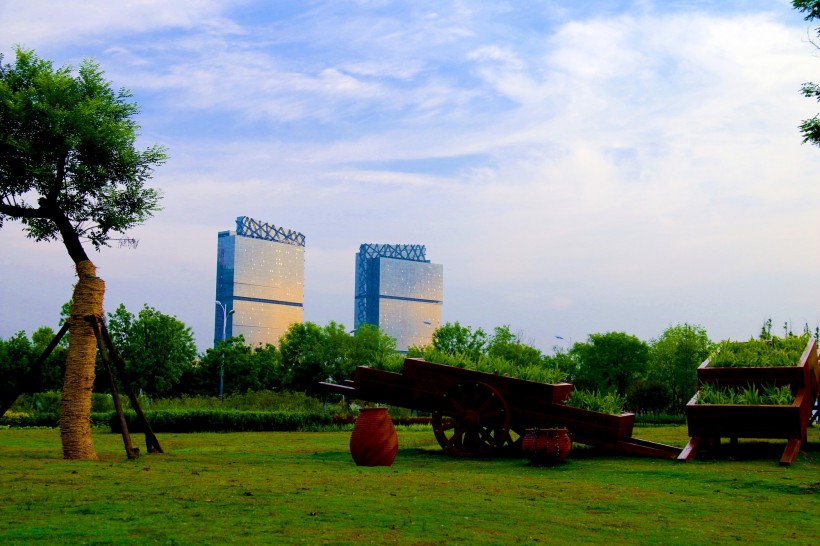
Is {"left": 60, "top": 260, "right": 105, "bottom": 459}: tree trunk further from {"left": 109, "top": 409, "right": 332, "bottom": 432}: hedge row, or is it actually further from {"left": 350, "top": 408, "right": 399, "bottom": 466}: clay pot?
{"left": 109, "top": 409, "right": 332, "bottom": 432}: hedge row

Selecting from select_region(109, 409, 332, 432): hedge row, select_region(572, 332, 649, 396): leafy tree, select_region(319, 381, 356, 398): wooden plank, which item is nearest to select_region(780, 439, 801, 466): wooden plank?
select_region(319, 381, 356, 398): wooden plank

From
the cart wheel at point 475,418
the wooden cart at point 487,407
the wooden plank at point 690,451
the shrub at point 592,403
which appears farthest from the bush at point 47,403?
the wooden plank at point 690,451

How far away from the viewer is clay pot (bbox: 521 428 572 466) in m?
14.5

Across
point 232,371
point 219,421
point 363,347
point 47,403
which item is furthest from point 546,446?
point 363,347

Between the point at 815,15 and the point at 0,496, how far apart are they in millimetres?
19442

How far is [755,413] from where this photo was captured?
15.0 m

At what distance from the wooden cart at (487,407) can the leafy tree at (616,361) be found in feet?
147

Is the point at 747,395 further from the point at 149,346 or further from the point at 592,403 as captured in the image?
the point at 149,346

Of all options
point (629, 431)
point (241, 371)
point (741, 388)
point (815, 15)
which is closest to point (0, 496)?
point (629, 431)

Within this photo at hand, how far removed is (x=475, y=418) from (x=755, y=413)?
5.23 m

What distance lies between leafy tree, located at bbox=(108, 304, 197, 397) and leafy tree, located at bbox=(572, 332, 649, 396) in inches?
1146

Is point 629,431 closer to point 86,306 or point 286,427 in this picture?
point 86,306

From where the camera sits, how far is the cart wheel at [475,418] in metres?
16.5

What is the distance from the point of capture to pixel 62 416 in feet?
51.6
